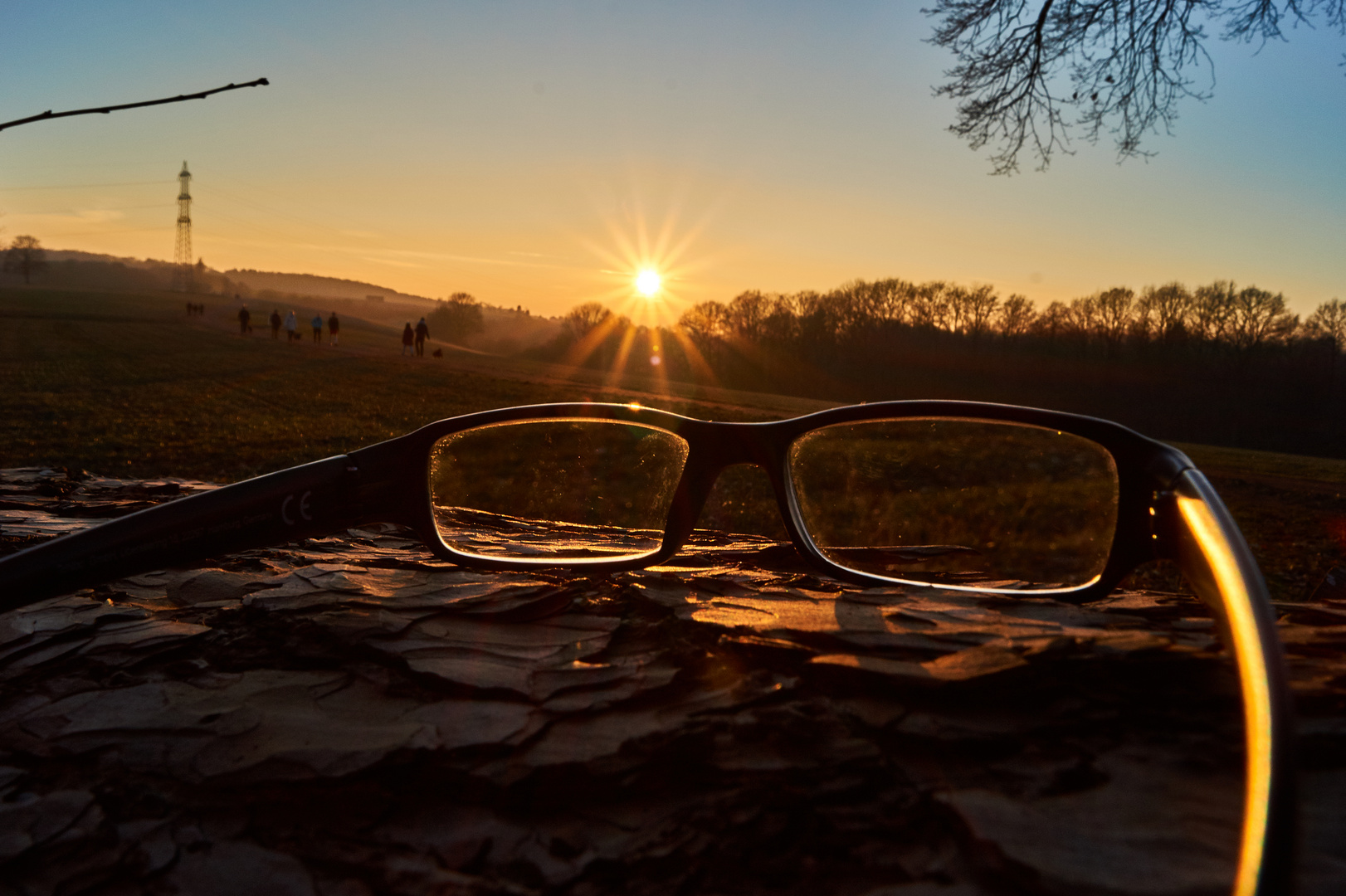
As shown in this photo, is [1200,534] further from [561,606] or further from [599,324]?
[599,324]

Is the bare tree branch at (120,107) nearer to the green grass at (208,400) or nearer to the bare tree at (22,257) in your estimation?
the green grass at (208,400)

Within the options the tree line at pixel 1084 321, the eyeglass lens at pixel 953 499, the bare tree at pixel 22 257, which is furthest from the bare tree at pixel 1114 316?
the bare tree at pixel 22 257

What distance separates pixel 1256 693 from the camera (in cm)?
61

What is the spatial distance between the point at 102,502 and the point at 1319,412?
63.2m

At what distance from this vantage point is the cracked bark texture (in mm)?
646

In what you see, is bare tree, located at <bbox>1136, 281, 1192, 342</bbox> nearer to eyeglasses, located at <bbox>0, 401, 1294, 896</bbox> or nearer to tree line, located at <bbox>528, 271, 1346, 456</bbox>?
tree line, located at <bbox>528, 271, 1346, 456</bbox>

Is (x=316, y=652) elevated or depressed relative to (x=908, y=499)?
depressed

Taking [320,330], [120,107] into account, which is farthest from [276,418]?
[320,330]

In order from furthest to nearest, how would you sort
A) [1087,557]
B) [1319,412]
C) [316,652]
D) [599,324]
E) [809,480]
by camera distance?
[599,324], [1319,412], [809,480], [1087,557], [316,652]

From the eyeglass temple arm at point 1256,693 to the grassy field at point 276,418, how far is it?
14.7 feet

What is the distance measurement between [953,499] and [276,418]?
1431 cm

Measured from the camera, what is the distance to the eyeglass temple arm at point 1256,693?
0.50 metres

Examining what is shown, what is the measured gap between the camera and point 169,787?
2.63ft

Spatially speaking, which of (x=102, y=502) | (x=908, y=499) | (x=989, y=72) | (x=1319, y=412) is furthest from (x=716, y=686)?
(x=1319, y=412)
